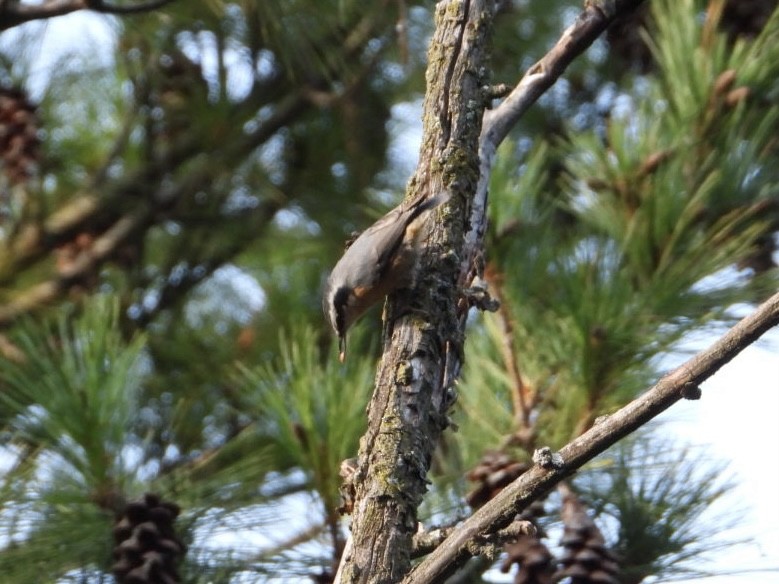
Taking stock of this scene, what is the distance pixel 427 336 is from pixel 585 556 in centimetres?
51

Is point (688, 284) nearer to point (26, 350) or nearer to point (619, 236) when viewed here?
point (619, 236)

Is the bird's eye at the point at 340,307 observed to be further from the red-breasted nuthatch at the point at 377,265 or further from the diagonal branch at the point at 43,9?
the diagonal branch at the point at 43,9

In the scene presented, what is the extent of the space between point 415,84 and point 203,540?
1.65 metres

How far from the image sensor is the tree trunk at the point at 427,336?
3.77 ft

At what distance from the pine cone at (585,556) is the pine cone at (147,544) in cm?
54

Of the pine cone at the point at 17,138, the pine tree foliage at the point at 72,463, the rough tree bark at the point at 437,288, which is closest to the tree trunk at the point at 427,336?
the rough tree bark at the point at 437,288

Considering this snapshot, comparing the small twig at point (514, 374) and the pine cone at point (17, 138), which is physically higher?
the pine cone at point (17, 138)

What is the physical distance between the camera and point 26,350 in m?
2.01

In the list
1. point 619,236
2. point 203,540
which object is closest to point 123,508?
point 203,540

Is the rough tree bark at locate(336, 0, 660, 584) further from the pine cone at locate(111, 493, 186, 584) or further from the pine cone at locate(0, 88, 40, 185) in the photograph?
the pine cone at locate(0, 88, 40, 185)

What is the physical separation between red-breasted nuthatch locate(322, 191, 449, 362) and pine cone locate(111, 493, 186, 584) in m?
0.36

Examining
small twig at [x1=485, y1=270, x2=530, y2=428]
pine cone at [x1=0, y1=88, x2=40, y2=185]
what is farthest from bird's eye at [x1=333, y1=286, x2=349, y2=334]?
pine cone at [x1=0, y1=88, x2=40, y2=185]

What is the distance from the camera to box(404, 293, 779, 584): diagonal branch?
97 centimetres

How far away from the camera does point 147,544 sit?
1670mm
